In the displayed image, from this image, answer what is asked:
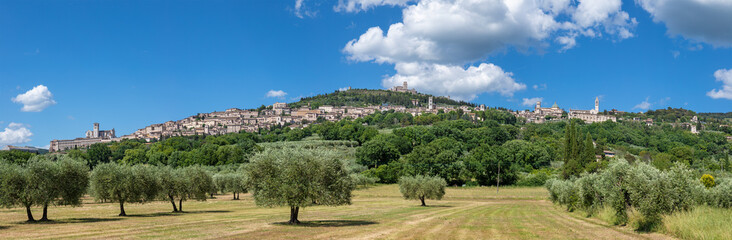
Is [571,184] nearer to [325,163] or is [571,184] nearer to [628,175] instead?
[628,175]

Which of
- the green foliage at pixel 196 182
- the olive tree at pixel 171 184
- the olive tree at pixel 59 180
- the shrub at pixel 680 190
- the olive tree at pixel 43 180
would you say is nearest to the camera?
the shrub at pixel 680 190

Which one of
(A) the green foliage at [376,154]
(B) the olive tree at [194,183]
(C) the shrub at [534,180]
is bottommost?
(C) the shrub at [534,180]

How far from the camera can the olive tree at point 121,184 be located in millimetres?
39750

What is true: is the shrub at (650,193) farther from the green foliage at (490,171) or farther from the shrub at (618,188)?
the green foliage at (490,171)

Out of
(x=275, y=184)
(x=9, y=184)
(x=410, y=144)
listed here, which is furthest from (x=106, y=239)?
(x=410, y=144)

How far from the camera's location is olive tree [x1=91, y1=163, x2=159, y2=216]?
1565 inches

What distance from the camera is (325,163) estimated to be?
1091 inches

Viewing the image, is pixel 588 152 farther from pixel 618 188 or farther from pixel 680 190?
pixel 680 190

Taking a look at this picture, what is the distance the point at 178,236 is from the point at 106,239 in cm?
321

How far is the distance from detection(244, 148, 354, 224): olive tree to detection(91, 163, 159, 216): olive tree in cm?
1859

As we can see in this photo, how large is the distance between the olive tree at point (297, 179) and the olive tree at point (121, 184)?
61.0 feet

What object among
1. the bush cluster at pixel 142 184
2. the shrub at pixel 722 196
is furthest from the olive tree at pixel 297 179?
the shrub at pixel 722 196

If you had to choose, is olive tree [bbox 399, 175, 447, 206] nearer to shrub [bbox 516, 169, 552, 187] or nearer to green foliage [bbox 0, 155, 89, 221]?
green foliage [bbox 0, 155, 89, 221]

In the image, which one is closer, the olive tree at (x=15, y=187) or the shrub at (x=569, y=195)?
the olive tree at (x=15, y=187)
